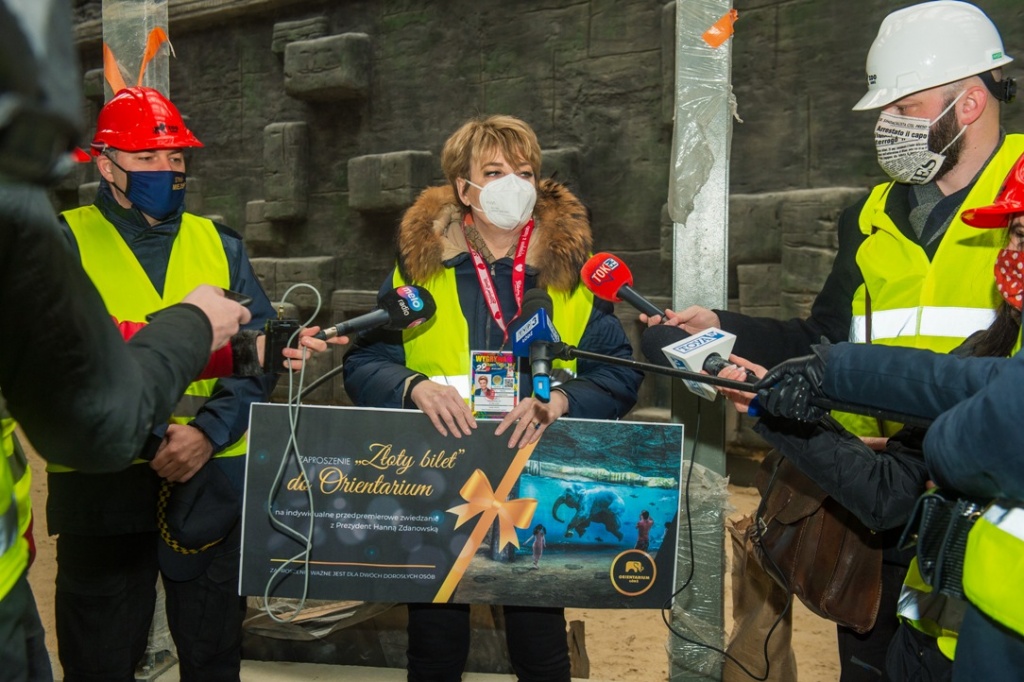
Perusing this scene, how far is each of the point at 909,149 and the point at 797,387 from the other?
811mm

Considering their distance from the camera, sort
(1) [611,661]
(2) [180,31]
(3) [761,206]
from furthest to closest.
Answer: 1. (2) [180,31]
2. (3) [761,206]
3. (1) [611,661]

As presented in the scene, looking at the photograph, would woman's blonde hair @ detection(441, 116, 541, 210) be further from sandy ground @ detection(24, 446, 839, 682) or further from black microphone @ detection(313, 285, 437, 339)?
sandy ground @ detection(24, 446, 839, 682)

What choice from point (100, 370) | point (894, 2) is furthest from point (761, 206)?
point (100, 370)

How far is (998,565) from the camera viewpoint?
4.03ft

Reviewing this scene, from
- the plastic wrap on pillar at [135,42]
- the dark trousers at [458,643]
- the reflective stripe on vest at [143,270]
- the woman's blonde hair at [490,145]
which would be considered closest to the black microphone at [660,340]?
the woman's blonde hair at [490,145]

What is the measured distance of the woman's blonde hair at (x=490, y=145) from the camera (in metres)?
2.47

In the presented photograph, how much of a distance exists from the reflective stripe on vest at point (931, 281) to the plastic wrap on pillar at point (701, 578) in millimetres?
659

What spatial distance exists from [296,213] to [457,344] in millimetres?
4828

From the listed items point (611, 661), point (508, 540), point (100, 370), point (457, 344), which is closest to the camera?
point (100, 370)

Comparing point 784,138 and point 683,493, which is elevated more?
point 784,138

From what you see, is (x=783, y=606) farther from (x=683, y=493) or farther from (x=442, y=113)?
(x=442, y=113)

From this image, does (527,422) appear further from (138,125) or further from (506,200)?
(138,125)

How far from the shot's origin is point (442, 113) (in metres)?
6.34

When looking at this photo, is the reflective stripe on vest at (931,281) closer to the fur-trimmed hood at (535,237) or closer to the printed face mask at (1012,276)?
the printed face mask at (1012,276)
